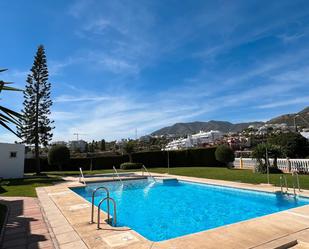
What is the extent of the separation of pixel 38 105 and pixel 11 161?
24.8 ft

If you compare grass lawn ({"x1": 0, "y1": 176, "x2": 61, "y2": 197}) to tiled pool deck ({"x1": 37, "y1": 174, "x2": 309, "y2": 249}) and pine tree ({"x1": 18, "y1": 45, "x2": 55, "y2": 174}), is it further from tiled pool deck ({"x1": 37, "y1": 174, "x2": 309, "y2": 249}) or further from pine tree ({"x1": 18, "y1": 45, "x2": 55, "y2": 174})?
pine tree ({"x1": 18, "y1": 45, "x2": 55, "y2": 174})

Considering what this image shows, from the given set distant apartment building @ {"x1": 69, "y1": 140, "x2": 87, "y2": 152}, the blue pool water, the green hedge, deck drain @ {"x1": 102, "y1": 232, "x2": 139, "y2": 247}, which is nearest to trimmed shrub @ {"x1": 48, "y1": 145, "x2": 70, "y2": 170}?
the green hedge

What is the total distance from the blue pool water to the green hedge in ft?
48.3

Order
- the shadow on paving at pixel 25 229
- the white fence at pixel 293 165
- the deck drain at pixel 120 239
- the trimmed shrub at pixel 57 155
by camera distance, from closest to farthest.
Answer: the deck drain at pixel 120 239 → the shadow on paving at pixel 25 229 → the white fence at pixel 293 165 → the trimmed shrub at pixel 57 155

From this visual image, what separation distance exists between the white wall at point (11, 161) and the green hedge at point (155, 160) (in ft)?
24.4

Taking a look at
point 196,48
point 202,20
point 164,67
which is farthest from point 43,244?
point 164,67

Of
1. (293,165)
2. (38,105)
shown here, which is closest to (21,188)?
(38,105)

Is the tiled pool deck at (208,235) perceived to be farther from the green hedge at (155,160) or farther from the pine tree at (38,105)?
the green hedge at (155,160)

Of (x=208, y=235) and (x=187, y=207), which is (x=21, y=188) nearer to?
(x=187, y=207)

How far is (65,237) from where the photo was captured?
5113mm

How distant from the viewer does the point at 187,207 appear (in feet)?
33.9

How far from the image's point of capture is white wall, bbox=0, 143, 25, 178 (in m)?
20.1

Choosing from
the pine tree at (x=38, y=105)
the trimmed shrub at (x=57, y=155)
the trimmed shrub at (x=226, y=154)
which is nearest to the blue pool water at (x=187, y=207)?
the trimmed shrub at (x=226, y=154)

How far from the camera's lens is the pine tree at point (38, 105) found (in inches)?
1025
